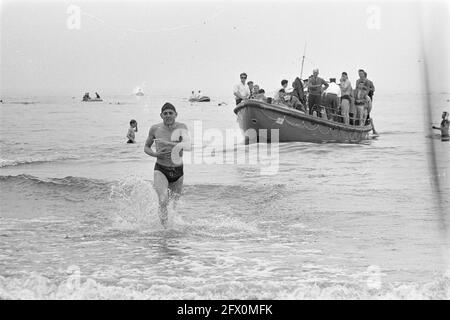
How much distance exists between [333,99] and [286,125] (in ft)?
5.90

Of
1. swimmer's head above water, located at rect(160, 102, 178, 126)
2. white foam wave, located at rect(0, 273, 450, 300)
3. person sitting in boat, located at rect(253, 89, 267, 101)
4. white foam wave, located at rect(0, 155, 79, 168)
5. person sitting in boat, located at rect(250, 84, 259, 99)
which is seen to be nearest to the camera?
white foam wave, located at rect(0, 273, 450, 300)

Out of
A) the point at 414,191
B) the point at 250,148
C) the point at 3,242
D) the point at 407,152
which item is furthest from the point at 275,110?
the point at 3,242

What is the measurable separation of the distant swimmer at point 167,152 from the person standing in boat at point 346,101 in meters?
11.6

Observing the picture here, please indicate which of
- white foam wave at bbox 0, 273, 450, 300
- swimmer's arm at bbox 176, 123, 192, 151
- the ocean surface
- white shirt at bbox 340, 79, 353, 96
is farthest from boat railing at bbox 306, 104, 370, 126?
white foam wave at bbox 0, 273, 450, 300

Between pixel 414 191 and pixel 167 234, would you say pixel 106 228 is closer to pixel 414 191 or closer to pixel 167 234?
pixel 167 234

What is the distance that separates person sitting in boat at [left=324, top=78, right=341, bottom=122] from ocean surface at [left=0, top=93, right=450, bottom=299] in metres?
1.83

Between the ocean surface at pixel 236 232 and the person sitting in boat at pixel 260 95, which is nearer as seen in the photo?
the ocean surface at pixel 236 232

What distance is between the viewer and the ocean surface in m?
6.71

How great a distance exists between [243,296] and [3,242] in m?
3.91

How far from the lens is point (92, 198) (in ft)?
45.4

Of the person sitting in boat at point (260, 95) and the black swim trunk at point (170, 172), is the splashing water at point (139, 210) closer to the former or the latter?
the black swim trunk at point (170, 172)

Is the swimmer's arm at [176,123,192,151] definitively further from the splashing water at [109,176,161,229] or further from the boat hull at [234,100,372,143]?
the boat hull at [234,100,372,143]

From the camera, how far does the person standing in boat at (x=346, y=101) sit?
20.7 m

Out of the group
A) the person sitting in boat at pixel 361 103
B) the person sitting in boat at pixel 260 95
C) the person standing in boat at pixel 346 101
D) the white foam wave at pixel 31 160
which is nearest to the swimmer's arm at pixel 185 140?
the person standing in boat at pixel 346 101
